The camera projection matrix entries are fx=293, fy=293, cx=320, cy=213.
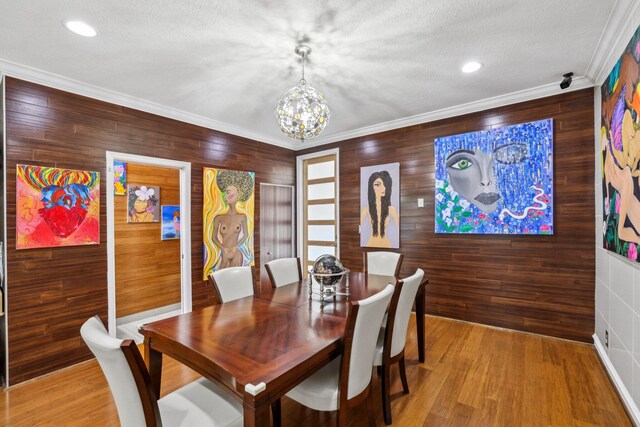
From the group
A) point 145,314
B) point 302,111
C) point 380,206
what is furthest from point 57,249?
point 380,206

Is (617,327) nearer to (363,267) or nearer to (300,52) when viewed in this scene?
(363,267)

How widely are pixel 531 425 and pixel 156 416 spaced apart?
222cm

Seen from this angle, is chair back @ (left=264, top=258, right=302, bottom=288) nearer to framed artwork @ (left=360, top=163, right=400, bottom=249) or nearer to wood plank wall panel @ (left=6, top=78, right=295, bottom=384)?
framed artwork @ (left=360, top=163, right=400, bottom=249)

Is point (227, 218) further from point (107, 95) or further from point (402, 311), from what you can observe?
point (402, 311)

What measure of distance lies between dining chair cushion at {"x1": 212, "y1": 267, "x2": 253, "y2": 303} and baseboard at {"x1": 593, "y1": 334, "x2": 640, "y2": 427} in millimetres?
2767

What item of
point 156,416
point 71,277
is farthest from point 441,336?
point 71,277

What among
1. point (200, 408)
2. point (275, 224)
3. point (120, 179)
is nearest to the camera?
point (200, 408)

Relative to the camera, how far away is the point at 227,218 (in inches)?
163

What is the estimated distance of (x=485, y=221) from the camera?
11.3ft

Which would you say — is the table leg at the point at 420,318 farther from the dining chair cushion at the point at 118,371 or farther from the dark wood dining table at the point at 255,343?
the dining chair cushion at the point at 118,371

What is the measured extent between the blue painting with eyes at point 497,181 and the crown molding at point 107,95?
2.93 m

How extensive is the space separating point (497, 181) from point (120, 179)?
15.9ft

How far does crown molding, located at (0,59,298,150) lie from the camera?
8.22 feet

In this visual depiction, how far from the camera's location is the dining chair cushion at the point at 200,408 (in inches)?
51.5
